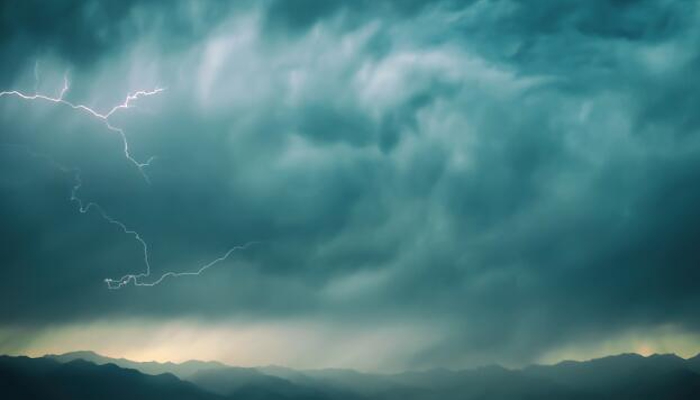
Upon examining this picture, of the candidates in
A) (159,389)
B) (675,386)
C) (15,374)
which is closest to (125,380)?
(159,389)

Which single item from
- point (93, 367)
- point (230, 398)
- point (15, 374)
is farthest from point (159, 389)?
point (15, 374)

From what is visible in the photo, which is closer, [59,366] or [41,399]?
[41,399]

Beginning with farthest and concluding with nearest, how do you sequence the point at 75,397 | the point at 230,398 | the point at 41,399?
1. the point at 230,398
2. the point at 75,397
3. the point at 41,399

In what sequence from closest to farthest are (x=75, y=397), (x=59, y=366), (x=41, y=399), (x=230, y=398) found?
1. (x=41, y=399)
2. (x=75, y=397)
3. (x=59, y=366)
4. (x=230, y=398)

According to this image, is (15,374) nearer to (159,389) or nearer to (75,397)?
(75,397)

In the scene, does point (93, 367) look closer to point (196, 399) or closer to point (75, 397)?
point (75, 397)

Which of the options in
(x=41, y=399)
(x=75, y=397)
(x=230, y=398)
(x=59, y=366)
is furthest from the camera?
(x=230, y=398)

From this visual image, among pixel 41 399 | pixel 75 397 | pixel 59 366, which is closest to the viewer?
pixel 41 399

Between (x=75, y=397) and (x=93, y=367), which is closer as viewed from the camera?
(x=75, y=397)
